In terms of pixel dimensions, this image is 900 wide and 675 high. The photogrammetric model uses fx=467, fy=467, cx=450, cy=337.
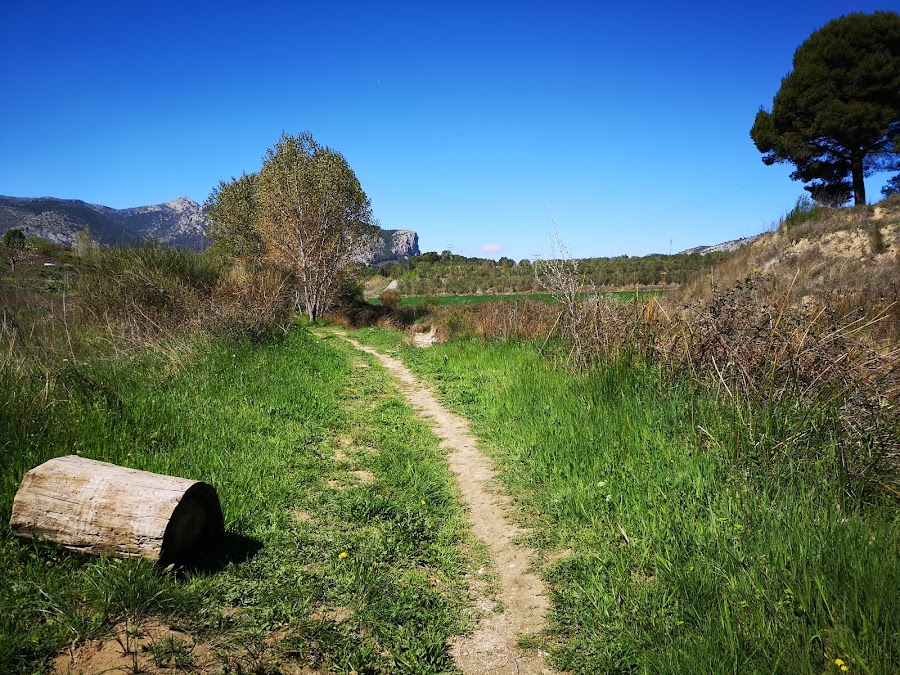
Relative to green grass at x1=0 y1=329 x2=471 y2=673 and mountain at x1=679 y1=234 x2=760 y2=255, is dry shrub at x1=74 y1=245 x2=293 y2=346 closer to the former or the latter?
green grass at x1=0 y1=329 x2=471 y2=673

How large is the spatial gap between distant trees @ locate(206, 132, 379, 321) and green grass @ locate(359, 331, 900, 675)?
21.7m

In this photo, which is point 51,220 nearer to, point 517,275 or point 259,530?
point 517,275

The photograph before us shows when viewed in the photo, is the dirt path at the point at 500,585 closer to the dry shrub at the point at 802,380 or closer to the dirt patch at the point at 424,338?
the dry shrub at the point at 802,380

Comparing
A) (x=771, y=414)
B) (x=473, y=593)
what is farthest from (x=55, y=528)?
(x=771, y=414)

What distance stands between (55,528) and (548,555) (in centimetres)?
368

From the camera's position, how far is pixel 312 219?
24797mm

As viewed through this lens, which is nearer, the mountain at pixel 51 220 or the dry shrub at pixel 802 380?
the dry shrub at pixel 802 380

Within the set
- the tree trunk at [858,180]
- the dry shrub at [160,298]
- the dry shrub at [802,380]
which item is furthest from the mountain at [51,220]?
the dry shrub at [802,380]

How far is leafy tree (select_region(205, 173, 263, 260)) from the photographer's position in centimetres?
3170

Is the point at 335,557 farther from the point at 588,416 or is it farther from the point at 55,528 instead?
the point at 588,416

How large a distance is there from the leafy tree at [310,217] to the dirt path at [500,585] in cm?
2047

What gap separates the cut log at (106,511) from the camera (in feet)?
10.5

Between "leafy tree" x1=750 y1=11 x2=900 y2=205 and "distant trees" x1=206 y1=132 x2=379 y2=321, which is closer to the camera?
"leafy tree" x1=750 y1=11 x2=900 y2=205

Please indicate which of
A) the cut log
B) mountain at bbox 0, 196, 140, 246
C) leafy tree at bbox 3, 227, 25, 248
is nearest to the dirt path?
the cut log
